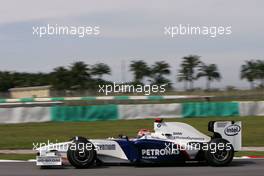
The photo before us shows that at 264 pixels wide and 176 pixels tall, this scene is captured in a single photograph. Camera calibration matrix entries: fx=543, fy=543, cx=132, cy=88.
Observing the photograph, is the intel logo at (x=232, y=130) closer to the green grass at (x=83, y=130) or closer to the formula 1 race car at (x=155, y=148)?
the formula 1 race car at (x=155, y=148)

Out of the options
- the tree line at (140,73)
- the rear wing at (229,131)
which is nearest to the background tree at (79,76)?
the tree line at (140,73)

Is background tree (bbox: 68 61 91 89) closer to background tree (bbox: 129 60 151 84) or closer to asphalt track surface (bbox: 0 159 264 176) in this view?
background tree (bbox: 129 60 151 84)

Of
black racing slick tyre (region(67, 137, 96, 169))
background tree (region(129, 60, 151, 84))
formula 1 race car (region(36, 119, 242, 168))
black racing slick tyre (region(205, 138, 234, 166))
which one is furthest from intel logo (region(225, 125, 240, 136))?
background tree (region(129, 60, 151, 84))

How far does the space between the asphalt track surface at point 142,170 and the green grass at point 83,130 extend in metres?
5.71

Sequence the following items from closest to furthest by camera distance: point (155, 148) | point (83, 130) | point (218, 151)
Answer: point (155, 148)
point (218, 151)
point (83, 130)

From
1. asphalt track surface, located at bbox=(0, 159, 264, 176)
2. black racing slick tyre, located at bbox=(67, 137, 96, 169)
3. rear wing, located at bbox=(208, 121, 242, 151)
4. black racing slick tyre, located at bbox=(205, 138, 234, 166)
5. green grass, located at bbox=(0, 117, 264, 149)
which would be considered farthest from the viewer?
green grass, located at bbox=(0, 117, 264, 149)

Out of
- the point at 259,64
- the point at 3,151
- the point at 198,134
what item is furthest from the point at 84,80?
the point at 198,134

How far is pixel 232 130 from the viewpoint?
35.2 feet

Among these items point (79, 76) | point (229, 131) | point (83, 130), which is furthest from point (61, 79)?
point (229, 131)

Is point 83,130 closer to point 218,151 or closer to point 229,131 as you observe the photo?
point 229,131

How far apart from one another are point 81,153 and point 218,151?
8.58 feet

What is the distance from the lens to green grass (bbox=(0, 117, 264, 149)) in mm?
17312

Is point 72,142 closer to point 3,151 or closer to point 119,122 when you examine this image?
point 3,151

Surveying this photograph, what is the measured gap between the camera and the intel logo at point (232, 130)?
10711 millimetres
